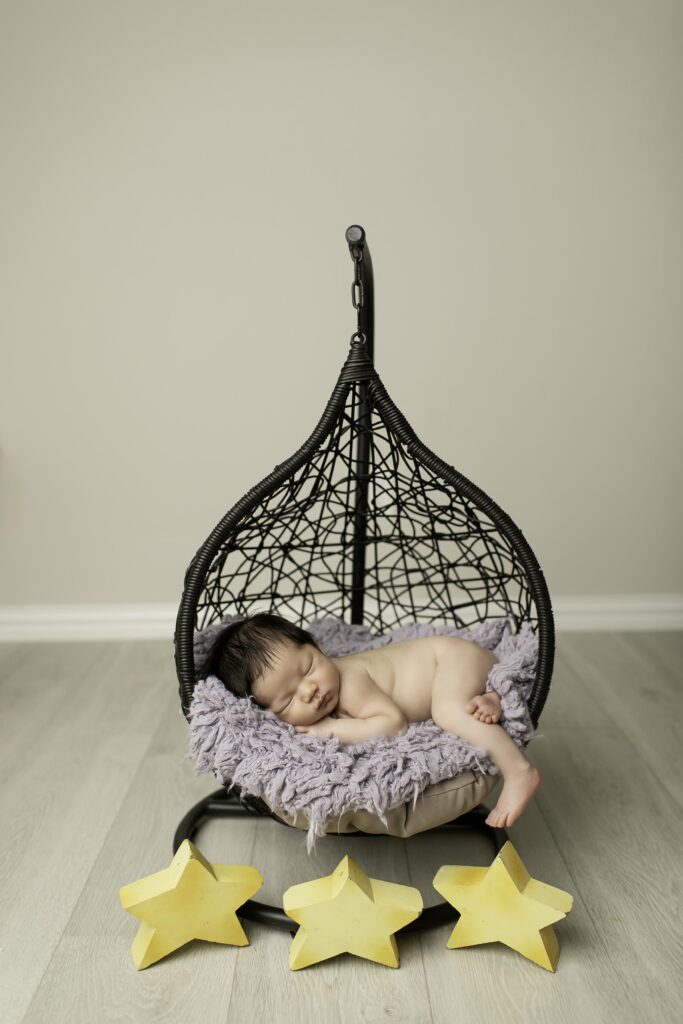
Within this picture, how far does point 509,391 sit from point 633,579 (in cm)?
73

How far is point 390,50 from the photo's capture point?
2.53 metres

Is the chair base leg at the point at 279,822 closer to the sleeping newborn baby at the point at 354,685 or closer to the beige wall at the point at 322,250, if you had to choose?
the sleeping newborn baby at the point at 354,685

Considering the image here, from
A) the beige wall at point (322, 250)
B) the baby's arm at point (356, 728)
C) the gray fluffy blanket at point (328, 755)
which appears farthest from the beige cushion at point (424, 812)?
the beige wall at point (322, 250)

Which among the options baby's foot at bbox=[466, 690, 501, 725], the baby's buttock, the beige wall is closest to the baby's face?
the baby's buttock

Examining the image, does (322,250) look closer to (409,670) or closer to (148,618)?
(148,618)

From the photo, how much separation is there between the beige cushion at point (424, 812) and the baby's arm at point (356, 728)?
0.16 m

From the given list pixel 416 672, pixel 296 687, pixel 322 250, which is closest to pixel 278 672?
pixel 296 687

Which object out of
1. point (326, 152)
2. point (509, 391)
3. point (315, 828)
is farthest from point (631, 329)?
point (315, 828)

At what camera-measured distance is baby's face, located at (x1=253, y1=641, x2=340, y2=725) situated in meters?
1.48

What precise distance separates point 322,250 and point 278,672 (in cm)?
153

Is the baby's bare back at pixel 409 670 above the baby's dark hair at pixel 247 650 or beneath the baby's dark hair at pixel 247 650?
beneath

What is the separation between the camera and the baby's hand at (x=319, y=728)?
147cm

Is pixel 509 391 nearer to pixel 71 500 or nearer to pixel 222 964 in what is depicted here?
pixel 71 500

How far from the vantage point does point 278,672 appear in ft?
4.85
